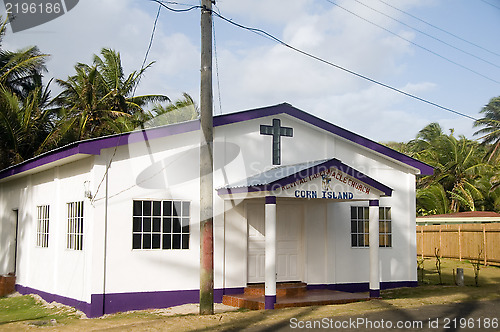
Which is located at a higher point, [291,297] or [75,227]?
[75,227]

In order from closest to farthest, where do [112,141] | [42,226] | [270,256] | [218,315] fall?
[218,315]
[270,256]
[112,141]
[42,226]

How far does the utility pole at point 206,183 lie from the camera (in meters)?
11.3

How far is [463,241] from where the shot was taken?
83.1 ft

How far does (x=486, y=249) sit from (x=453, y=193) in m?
11.4

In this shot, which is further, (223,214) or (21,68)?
(21,68)

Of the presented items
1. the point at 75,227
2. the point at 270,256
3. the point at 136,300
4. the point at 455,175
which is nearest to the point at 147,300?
the point at 136,300

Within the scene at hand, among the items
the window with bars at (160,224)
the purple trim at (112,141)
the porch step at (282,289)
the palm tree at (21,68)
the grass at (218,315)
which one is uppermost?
the palm tree at (21,68)

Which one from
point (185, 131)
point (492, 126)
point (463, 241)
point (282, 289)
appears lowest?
point (282, 289)

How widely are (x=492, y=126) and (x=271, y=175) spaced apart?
31.6 meters

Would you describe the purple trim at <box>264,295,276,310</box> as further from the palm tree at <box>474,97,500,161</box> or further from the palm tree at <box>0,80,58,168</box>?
the palm tree at <box>474,97,500,161</box>

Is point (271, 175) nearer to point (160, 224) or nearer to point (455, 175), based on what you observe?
point (160, 224)

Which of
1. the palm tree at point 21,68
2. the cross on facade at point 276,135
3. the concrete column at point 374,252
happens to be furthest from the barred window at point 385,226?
the palm tree at point 21,68

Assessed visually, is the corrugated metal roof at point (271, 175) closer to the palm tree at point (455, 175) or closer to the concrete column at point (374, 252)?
the concrete column at point (374, 252)

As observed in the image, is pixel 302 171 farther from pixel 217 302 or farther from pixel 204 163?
pixel 217 302
